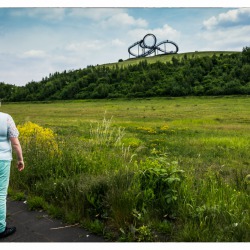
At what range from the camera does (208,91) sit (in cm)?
5775

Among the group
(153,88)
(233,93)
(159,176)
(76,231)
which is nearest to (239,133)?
(159,176)

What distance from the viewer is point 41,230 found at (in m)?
4.41

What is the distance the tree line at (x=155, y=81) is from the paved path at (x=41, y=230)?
178ft

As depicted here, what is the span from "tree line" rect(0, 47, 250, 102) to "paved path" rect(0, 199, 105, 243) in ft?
178

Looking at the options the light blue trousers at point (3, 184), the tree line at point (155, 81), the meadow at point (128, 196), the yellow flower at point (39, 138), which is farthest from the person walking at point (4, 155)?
the tree line at point (155, 81)

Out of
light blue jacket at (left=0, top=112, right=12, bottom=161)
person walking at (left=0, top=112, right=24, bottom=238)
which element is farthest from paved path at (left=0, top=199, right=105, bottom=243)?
light blue jacket at (left=0, top=112, right=12, bottom=161)

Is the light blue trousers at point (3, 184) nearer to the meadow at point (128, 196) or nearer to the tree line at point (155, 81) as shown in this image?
the meadow at point (128, 196)

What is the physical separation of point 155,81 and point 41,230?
6898 centimetres

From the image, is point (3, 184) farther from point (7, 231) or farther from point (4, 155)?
point (7, 231)

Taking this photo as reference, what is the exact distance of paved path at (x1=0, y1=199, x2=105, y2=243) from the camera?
415cm

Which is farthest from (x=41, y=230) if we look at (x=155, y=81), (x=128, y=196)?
(x=155, y=81)

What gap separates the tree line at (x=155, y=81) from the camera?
60.8 metres

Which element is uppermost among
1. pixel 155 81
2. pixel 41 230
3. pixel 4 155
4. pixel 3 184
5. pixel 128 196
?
pixel 155 81
